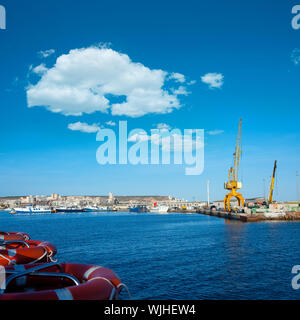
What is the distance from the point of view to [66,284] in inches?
418

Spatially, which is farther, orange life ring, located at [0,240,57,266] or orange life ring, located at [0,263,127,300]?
→ orange life ring, located at [0,240,57,266]

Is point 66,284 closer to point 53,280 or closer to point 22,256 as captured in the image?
point 53,280

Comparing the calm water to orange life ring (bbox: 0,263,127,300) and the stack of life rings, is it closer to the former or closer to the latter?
the stack of life rings

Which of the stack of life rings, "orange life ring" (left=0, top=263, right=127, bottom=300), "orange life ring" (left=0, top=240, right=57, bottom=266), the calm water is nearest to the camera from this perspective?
"orange life ring" (left=0, top=263, right=127, bottom=300)

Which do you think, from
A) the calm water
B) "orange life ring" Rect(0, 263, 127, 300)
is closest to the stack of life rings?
"orange life ring" Rect(0, 263, 127, 300)

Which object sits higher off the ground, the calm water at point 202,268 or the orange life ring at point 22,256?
the orange life ring at point 22,256

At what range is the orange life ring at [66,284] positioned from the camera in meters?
6.64

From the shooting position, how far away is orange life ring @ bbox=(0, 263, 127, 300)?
664 cm

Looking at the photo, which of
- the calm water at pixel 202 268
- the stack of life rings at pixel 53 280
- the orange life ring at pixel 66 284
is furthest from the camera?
the calm water at pixel 202 268

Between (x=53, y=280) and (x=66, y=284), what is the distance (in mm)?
559

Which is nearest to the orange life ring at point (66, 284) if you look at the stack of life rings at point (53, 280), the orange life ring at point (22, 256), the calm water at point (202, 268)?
the stack of life rings at point (53, 280)

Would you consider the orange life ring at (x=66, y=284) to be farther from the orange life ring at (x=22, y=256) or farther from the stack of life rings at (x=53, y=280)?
the orange life ring at (x=22, y=256)
